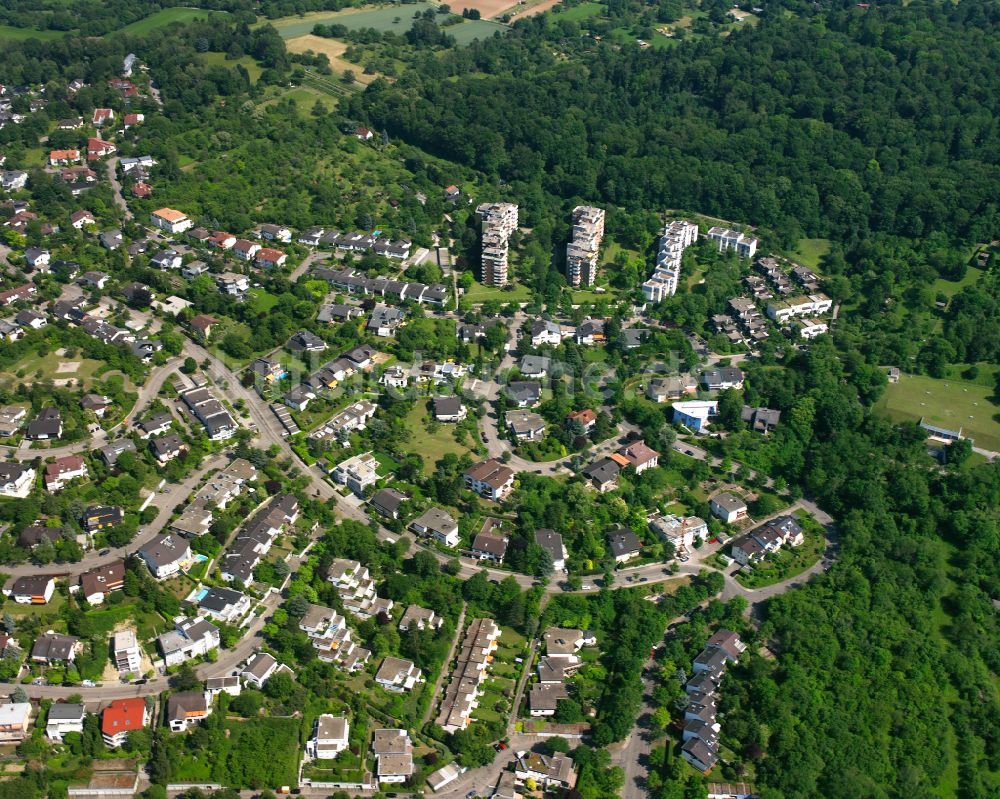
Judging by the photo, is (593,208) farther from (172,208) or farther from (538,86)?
(172,208)

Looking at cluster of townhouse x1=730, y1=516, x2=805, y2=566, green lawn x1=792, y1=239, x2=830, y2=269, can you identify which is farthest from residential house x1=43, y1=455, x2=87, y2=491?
green lawn x1=792, y1=239, x2=830, y2=269

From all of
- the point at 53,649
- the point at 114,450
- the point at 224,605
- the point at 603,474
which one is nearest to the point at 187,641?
the point at 224,605

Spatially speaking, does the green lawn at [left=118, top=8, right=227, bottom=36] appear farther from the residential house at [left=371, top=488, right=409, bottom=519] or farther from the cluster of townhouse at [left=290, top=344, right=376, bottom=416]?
the residential house at [left=371, top=488, right=409, bottom=519]

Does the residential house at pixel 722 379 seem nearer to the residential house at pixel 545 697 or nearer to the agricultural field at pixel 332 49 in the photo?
the residential house at pixel 545 697

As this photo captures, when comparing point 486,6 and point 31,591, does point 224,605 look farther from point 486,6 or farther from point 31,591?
point 486,6

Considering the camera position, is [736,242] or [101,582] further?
[736,242]

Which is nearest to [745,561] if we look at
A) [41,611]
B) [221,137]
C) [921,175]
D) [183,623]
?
[183,623]
